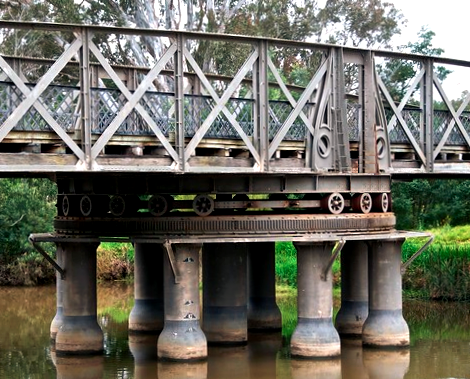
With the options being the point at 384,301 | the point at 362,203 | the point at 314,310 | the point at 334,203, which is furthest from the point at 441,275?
the point at 314,310

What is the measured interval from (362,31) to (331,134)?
130 feet

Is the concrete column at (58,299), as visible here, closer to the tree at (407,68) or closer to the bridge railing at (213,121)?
the bridge railing at (213,121)

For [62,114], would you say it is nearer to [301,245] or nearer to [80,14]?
[301,245]

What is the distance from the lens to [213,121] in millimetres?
21500

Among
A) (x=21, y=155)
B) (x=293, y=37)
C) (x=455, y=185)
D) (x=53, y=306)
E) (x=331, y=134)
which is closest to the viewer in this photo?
(x=21, y=155)

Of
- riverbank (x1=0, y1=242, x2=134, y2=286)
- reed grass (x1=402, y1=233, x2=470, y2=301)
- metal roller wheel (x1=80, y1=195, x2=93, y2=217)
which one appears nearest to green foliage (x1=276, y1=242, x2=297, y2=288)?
reed grass (x1=402, y1=233, x2=470, y2=301)

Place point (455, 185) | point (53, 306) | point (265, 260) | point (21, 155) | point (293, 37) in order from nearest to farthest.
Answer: point (21, 155) → point (265, 260) → point (53, 306) → point (455, 185) → point (293, 37)

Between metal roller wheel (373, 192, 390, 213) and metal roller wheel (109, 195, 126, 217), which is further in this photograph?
metal roller wheel (373, 192, 390, 213)

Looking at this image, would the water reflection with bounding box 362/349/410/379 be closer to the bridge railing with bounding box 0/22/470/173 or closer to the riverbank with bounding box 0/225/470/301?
the bridge railing with bounding box 0/22/470/173

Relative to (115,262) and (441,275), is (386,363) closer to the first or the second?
(441,275)

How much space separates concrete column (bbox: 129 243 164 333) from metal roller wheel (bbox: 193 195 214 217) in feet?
14.7

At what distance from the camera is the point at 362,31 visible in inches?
2456

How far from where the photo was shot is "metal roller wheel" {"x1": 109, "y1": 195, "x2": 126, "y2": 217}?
2401cm

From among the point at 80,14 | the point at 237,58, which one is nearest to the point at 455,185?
the point at 237,58
